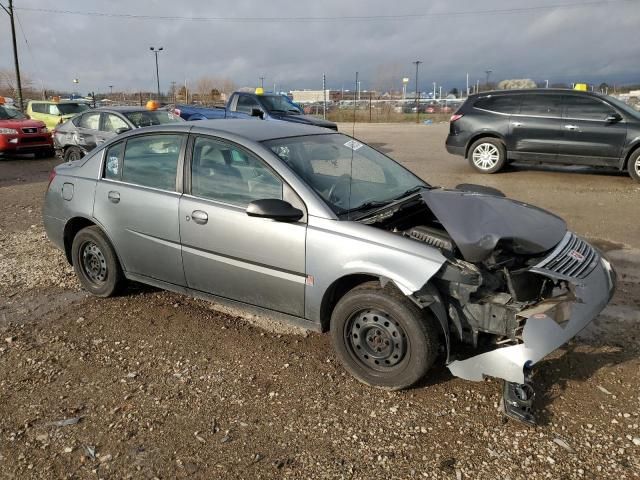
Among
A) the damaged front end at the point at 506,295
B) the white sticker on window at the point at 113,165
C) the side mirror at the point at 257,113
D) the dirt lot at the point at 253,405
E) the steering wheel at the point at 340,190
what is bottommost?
the dirt lot at the point at 253,405

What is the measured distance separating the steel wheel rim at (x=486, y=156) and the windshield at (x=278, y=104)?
614 cm

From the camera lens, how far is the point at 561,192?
382 inches

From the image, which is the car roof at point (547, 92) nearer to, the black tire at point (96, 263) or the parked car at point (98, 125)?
the parked car at point (98, 125)

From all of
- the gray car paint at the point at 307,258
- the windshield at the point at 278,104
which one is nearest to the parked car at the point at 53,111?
the windshield at the point at 278,104

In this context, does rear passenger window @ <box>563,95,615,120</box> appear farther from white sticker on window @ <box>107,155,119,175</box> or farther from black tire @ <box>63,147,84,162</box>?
black tire @ <box>63,147,84,162</box>

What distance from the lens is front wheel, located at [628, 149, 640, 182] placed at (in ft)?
33.4

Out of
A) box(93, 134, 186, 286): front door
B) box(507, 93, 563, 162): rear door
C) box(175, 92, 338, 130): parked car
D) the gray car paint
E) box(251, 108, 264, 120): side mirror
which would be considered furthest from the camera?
box(175, 92, 338, 130): parked car

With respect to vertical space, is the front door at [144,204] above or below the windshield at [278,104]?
below

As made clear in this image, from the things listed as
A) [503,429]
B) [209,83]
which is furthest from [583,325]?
[209,83]

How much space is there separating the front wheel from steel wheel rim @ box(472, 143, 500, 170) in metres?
2.48

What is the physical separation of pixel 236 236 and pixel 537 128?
891 cm

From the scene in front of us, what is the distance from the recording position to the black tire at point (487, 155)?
11.4 meters

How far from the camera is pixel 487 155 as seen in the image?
38.0ft

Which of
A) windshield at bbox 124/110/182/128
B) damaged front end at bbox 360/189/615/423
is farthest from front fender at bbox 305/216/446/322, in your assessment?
windshield at bbox 124/110/182/128
